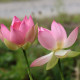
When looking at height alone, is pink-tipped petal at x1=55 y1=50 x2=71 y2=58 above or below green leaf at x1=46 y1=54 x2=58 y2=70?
above

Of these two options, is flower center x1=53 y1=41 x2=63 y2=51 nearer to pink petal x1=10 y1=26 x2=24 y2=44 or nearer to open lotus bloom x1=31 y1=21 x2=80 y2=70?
open lotus bloom x1=31 y1=21 x2=80 y2=70

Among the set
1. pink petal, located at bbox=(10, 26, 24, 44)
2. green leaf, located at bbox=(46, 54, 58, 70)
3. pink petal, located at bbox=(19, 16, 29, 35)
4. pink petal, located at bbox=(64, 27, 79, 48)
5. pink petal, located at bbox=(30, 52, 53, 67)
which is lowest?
green leaf, located at bbox=(46, 54, 58, 70)

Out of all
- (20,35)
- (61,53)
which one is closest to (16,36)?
(20,35)

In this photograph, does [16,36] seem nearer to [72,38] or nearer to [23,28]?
[23,28]

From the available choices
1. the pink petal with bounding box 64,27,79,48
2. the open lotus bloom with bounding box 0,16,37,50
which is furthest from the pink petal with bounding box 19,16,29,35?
the pink petal with bounding box 64,27,79,48

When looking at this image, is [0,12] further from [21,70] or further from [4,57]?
[21,70]

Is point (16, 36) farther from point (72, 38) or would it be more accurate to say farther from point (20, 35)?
point (72, 38)

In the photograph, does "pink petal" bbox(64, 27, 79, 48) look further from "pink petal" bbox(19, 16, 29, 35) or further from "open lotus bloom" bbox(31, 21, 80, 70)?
"pink petal" bbox(19, 16, 29, 35)

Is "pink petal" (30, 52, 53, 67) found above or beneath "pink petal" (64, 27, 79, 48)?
beneath
